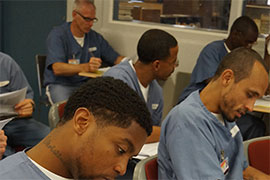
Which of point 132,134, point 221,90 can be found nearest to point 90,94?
point 132,134

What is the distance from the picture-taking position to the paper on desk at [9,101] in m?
1.93

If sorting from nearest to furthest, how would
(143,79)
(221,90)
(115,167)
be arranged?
(115,167) < (221,90) < (143,79)

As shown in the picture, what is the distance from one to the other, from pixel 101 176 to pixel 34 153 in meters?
0.17

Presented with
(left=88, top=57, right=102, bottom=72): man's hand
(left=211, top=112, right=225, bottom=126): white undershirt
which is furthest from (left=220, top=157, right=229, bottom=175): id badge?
(left=88, top=57, right=102, bottom=72): man's hand

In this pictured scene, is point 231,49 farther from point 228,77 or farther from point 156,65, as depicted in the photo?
point 228,77

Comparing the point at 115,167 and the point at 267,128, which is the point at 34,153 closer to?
the point at 115,167

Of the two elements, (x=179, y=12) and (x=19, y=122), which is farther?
(x=179, y=12)

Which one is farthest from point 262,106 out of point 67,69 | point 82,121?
point 82,121

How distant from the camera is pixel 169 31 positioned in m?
3.87

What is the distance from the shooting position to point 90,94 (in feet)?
3.17

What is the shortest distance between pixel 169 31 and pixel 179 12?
21 cm

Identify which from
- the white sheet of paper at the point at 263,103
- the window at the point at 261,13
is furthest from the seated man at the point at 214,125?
the window at the point at 261,13

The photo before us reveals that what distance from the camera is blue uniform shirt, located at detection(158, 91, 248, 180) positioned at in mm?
1379

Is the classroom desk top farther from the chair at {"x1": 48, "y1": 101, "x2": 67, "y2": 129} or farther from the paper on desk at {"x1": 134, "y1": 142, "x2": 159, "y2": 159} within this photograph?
the chair at {"x1": 48, "y1": 101, "x2": 67, "y2": 129}
